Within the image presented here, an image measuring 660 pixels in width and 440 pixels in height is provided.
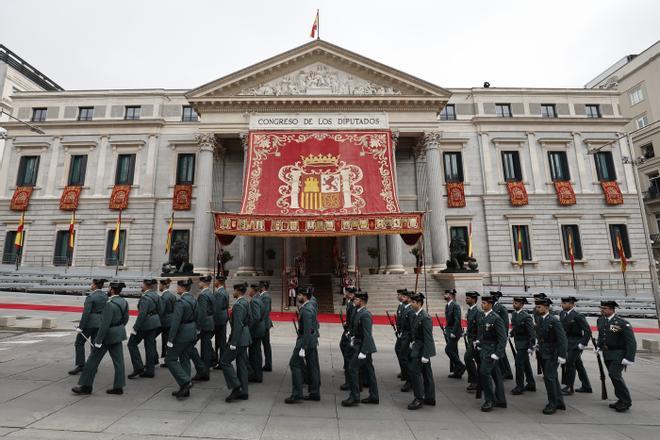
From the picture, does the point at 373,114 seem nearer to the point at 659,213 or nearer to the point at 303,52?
the point at 303,52

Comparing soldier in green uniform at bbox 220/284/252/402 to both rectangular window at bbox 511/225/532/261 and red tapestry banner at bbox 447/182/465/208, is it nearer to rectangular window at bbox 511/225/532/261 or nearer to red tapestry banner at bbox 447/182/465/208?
red tapestry banner at bbox 447/182/465/208

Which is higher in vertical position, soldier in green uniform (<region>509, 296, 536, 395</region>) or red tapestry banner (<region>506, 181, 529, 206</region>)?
red tapestry banner (<region>506, 181, 529, 206</region>)

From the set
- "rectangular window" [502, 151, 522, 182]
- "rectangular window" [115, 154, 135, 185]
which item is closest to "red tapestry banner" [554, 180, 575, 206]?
"rectangular window" [502, 151, 522, 182]

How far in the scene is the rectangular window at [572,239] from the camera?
28.1 meters

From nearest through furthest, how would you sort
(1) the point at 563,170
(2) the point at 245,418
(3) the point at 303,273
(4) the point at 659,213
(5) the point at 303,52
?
(2) the point at 245,418, (3) the point at 303,273, (5) the point at 303,52, (1) the point at 563,170, (4) the point at 659,213

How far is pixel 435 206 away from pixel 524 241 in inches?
354

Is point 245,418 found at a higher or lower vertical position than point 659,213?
lower

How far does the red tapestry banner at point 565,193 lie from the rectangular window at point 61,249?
1526 inches

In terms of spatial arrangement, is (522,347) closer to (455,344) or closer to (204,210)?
(455,344)

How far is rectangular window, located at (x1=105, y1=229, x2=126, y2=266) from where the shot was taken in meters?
27.3

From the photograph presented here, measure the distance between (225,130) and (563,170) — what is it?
90.5ft

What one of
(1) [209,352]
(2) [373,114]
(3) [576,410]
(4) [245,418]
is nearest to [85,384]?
(1) [209,352]

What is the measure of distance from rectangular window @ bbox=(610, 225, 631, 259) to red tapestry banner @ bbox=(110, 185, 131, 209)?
38662 mm

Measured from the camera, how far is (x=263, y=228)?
18.8 metres
